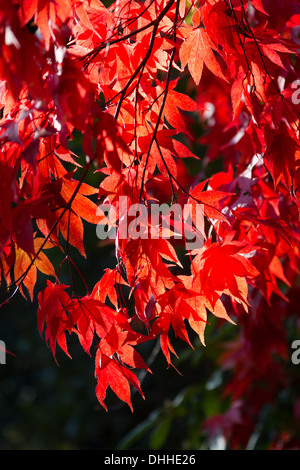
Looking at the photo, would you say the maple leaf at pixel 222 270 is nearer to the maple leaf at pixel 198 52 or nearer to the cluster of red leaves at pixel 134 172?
the cluster of red leaves at pixel 134 172

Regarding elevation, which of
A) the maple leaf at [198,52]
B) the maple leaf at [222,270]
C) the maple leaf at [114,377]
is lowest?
the maple leaf at [114,377]

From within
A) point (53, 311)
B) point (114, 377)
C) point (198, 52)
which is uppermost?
point (198, 52)

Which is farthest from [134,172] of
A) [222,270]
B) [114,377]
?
[114,377]

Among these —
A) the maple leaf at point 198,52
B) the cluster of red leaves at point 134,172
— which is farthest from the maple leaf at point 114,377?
the maple leaf at point 198,52

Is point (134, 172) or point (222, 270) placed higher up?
point (134, 172)

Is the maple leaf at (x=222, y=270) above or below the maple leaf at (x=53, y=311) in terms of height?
below

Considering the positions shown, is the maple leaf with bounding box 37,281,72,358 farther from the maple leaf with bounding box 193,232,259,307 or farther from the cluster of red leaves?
the maple leaf with bounding box 193,232,259,307

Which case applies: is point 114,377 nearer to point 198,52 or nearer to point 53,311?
point 53,311

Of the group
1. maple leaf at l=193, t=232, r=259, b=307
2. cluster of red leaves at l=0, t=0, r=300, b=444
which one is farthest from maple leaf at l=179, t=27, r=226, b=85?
maple leaf at l=193, t=232, r=259, b=307

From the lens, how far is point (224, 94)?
2061 millimetres

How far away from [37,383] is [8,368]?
0.92 ft

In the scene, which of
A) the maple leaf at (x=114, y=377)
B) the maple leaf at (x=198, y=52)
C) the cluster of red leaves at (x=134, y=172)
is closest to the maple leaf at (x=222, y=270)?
the cluster of red leaves at (x=134, y=172)
